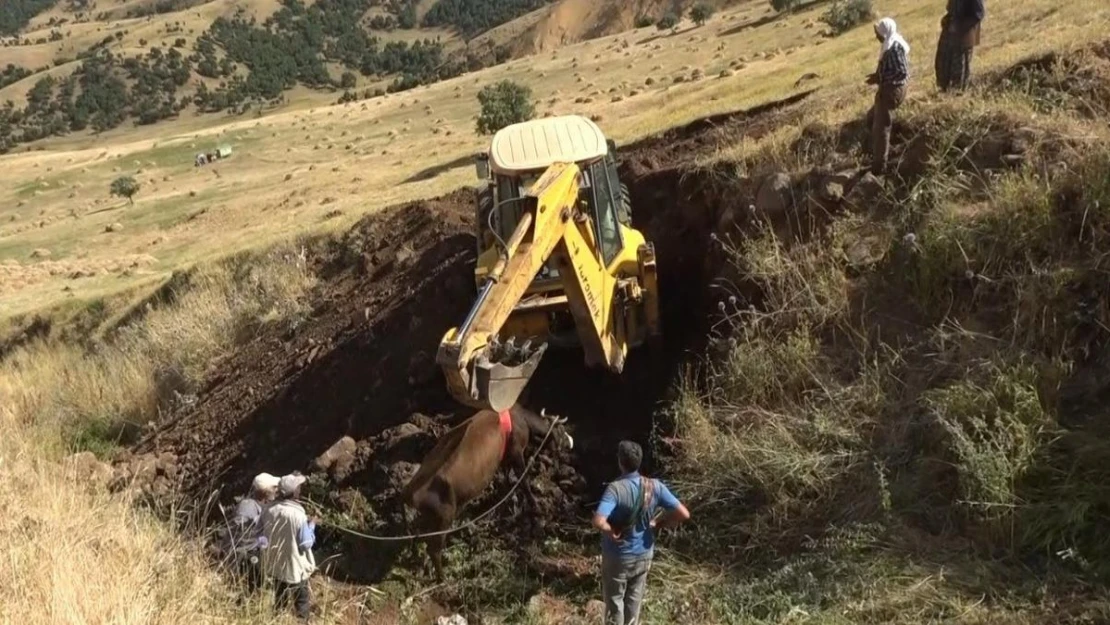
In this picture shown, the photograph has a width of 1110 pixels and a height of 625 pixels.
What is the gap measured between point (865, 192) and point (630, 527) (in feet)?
14.9

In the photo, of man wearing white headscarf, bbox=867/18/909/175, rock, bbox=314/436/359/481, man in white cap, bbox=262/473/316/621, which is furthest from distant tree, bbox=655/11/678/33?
man in white cap, bbox=262/473/316/621

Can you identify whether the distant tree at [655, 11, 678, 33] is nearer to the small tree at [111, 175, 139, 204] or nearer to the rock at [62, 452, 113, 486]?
the small tree at [111, 175, 139, 204]

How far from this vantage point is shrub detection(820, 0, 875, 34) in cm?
3025

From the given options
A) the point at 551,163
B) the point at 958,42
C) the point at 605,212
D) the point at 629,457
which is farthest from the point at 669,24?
the point at 629,457

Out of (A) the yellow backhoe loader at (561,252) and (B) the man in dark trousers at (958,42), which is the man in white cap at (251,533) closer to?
(A) the yellow backhoe loader at (561,252)

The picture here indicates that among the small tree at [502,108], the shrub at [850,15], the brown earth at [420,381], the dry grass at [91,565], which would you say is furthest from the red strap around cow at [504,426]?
the small tree at [502,108]

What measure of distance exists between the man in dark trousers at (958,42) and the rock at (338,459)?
22.4 ft

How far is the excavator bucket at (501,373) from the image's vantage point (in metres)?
6.35

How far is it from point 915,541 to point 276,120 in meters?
64.5

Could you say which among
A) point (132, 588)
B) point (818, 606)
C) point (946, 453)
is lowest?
point (818, 606)

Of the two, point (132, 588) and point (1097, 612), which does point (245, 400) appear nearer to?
point (132, 588)

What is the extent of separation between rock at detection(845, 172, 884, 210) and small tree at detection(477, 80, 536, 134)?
978 inches

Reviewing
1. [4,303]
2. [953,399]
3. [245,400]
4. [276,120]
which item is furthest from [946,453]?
[276,120]

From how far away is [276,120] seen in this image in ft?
216
